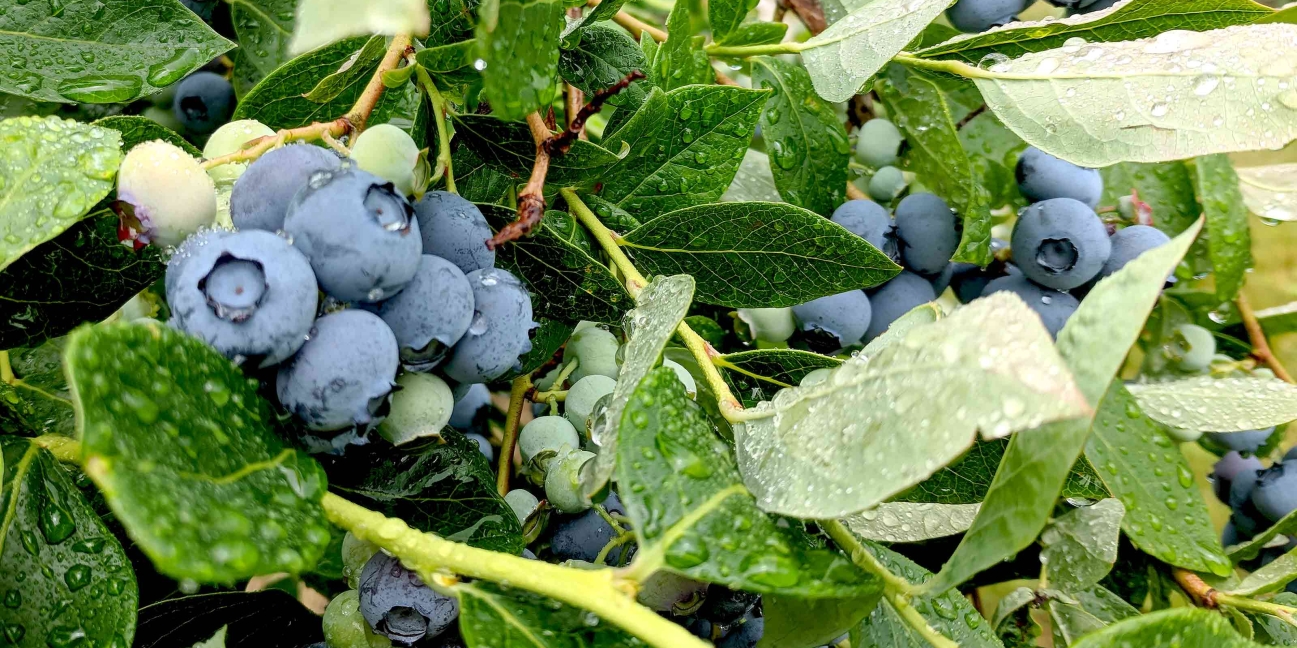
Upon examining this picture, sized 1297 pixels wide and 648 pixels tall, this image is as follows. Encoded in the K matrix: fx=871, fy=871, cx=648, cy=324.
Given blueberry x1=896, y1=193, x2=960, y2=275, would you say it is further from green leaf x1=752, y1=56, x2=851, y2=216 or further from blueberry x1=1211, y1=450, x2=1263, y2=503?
blueberry x1=1211, y1=450, x2=1263, y2=503

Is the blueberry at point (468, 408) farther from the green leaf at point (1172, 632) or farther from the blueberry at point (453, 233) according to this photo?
the green leaf at point (1172, 632)

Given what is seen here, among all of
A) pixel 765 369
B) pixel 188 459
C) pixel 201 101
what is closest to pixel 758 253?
pixel 765 369

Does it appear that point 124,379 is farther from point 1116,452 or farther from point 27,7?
point 1116,452

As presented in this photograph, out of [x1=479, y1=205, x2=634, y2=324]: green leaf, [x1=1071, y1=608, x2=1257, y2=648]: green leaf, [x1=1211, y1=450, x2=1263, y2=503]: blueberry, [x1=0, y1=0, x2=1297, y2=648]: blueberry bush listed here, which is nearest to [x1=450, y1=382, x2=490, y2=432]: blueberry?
[x1=0, y1=0, x2=1297, y2=648]: blueberry bush

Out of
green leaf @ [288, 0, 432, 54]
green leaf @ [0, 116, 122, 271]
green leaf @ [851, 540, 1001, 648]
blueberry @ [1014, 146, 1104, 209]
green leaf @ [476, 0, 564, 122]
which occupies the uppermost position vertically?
green leaf @ [288, 0, 432, 54]

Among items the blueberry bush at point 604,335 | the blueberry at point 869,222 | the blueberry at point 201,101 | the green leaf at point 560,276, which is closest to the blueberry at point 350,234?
the blueberry bush at point 604,335

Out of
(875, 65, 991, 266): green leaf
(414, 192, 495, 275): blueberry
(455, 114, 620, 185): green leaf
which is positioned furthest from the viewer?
(875, 65, 991, 266): green leaf

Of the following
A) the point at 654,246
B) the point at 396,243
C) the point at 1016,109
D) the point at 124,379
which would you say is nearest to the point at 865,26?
the point at 1016,109
